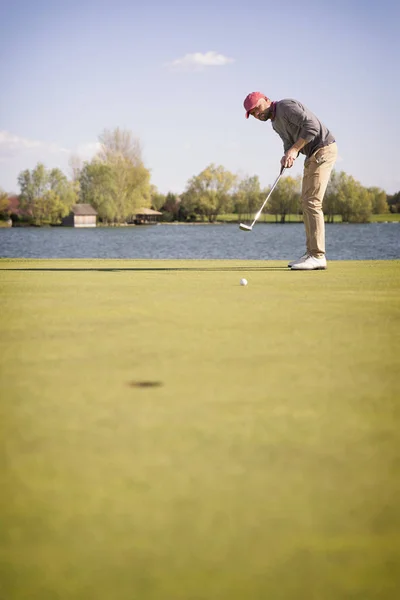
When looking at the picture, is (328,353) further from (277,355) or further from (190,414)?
(190,414)

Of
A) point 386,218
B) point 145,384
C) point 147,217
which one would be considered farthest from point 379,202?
point 145,384

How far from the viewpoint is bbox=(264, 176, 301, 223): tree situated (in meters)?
126

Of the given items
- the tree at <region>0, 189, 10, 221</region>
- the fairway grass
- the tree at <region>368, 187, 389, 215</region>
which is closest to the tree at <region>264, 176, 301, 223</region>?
the tree at <region>368, 187, 389, 215</region>

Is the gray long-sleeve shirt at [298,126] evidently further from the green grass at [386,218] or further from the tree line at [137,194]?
the green grass at [386,218]

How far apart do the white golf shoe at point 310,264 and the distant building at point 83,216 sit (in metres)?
105

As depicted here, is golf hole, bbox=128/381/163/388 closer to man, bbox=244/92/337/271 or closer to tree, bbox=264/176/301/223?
man, bbox=244/92/337/271

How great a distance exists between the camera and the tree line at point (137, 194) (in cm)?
10588

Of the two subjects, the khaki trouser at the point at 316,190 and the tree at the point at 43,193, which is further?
the tree at the point at 43,193

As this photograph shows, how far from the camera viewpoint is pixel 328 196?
121m

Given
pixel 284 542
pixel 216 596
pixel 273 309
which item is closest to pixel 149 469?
pixel 284 542

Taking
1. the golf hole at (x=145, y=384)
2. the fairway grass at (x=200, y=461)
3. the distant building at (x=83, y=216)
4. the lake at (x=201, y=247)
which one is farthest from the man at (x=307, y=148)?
the distant building at (x=83, y=216)

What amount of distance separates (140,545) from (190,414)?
3.33ft

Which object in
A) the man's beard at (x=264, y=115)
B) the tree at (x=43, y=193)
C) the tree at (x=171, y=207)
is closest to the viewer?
the man's beard at (x=264, y=115)

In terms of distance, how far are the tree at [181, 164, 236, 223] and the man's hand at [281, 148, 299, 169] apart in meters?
123
